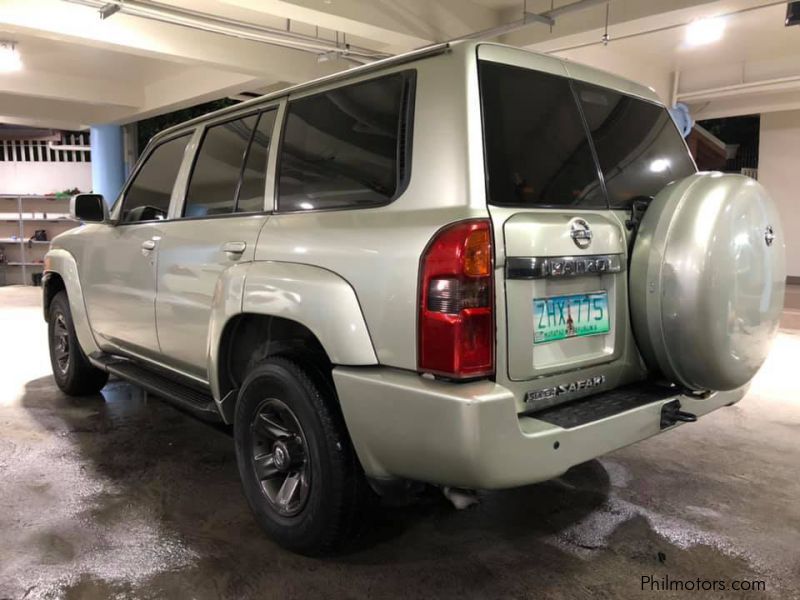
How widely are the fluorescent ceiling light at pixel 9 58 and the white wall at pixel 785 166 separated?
44.8 feet

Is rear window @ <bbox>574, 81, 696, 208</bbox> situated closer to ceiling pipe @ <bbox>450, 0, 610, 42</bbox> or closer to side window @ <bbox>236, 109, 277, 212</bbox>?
side window @ <bbox>236, 109, 277, 212</bbox>

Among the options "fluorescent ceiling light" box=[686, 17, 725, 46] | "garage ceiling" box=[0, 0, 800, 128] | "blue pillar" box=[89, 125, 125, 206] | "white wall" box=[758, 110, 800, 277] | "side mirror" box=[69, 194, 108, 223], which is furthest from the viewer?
"blue pillar" box=[89, 125, 125, 206]

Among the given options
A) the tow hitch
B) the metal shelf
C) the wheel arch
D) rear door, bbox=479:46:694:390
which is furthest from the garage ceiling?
the tow hitch

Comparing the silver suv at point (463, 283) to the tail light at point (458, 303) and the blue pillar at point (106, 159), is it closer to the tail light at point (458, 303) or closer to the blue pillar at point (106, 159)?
the tail light at point (458, 303)

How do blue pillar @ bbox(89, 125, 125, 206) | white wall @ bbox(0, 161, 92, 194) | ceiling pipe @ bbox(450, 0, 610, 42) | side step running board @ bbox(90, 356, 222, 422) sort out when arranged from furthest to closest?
white wall @ bbox(0, 161, 92, 194) < blue pillar @ bbox(89, 125, 125, 206) < ceiling pipe @ bbox(450, 0, 610, 42) < side step running board @ bbox(90, 356, 222, 422)

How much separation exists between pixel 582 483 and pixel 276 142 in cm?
216

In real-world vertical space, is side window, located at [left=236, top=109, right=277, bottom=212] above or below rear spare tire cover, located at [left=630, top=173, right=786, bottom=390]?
above

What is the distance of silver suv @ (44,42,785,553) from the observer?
6.11ft

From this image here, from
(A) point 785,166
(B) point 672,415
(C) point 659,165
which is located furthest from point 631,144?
(A) point 785,166

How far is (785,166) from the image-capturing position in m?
13.0

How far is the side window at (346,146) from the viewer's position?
83.4 inches

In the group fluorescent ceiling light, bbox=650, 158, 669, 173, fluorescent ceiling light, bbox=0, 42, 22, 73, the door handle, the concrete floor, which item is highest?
fluorescent ceiling light, bbox=0, 42, 22, 73

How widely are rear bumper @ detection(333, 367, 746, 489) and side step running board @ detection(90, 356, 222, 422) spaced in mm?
1048

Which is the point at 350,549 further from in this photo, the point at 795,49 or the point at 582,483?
the point at 795,49
